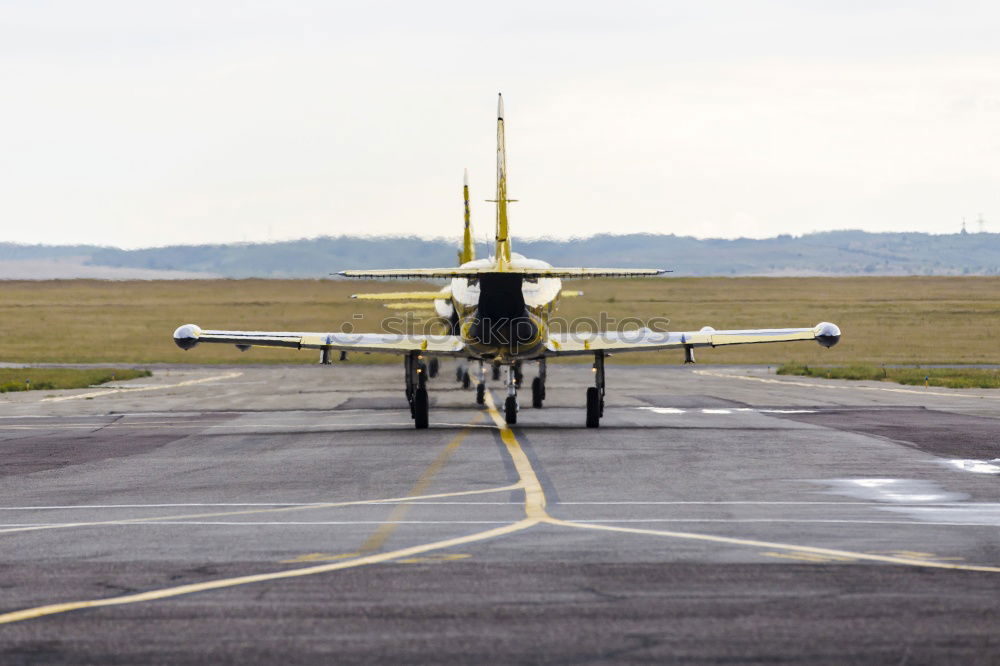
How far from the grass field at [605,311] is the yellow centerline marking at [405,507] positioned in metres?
52.8

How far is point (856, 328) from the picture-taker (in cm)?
10588

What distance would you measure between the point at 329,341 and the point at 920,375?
3415cm

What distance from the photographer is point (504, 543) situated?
50.3 feet

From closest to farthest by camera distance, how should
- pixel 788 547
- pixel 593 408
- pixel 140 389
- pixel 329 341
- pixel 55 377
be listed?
1. pixel 788 547
2. pixel 593 408
3. pixel 329 341
4. pixel 140 389
5. pixel 55 377

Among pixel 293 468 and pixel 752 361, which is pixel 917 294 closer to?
pixel 752 361

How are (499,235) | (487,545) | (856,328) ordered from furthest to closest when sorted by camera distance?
(856,328), (499,235), (487,545)

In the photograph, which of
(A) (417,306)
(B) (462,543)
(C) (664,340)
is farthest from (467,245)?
(B) (462,543)

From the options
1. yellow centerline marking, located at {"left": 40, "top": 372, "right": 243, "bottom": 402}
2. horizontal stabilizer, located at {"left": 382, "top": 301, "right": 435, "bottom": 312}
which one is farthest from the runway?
horizontal stabilizer, located at {"left": 382, "top": 301, "right": 435, "bottom": 312}

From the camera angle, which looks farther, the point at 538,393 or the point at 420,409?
the point at 538,393

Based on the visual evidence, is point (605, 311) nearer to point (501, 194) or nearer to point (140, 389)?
point (140, 389)

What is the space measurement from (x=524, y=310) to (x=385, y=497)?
44.9ft

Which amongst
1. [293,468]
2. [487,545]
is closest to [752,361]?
[293,468]

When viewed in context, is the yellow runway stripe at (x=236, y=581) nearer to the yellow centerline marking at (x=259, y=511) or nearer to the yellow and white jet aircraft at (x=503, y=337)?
the yellow centerline marking at (x=259, y=511)

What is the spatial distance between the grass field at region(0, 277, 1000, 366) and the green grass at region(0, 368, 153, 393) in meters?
11.5
